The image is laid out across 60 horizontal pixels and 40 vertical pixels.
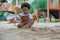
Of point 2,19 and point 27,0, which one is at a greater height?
point 27,0

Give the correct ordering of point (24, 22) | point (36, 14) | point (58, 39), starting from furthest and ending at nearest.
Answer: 1. point (36, 14)
2. point (24, 22)
3. point (58, 39)

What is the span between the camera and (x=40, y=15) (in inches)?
136

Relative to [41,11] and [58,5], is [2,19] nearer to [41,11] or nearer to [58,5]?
[41,11]

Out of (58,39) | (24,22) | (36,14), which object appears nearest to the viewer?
(58,39)

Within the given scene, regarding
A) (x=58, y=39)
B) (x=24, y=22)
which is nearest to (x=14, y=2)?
(x=24, y=22)

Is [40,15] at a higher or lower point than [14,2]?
lower

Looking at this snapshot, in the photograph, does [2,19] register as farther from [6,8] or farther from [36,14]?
[36,14]

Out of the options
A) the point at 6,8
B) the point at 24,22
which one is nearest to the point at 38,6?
the point at 6,8

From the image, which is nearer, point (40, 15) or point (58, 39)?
point (58, 39)

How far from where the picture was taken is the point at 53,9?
3473 mm

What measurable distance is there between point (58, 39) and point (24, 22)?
0.84 metres

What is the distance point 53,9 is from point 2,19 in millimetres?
1025

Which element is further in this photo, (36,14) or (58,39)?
(36,14)

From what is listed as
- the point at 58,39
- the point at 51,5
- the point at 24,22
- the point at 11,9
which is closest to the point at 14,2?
the point at 11,9
